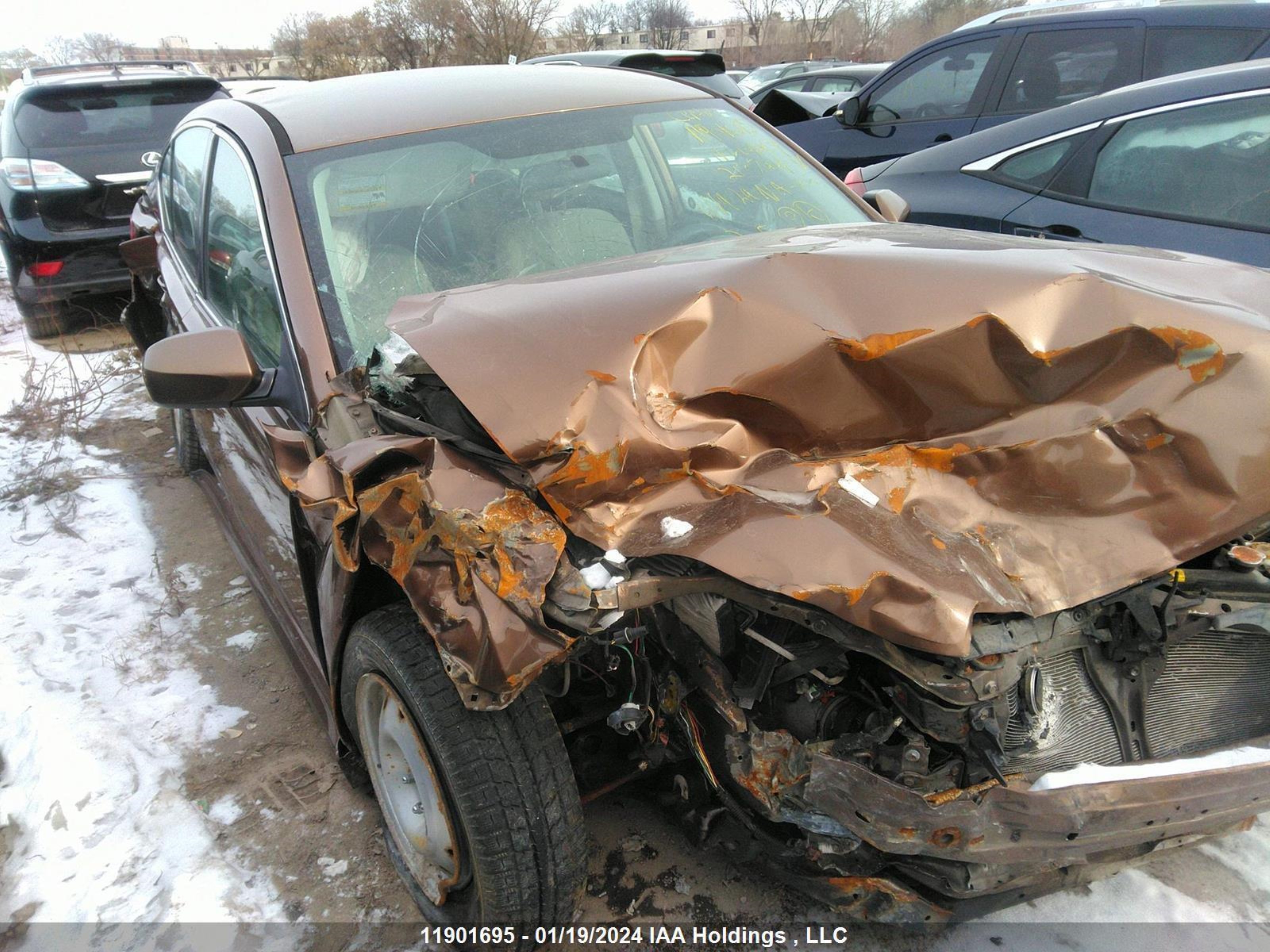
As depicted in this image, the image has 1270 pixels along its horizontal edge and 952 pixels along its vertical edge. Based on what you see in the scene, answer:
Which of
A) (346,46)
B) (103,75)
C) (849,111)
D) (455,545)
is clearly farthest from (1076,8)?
(346,46)

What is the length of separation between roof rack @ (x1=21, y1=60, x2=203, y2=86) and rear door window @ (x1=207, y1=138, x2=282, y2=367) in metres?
5.18

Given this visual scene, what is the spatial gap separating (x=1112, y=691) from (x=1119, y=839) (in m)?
0.28

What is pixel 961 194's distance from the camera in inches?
167

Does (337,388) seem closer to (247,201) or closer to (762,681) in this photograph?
(247,201)

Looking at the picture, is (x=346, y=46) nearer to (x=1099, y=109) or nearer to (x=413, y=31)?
(x=413, y=31)

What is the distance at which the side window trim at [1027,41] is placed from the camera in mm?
5105

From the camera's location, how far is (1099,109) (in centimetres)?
383

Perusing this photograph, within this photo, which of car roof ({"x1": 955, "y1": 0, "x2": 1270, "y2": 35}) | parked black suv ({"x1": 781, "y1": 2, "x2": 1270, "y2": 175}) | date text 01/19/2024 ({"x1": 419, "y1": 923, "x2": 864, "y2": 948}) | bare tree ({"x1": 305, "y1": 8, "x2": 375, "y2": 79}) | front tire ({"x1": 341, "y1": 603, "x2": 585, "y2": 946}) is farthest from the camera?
bare tree ({"x1": 305, "y1": 8, "x2": 375, "y2": 79})

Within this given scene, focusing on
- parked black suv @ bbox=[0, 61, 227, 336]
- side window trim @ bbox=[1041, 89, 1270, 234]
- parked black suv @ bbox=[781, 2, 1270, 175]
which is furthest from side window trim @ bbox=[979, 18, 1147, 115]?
parked black suv @ bbox=[0, 61, 227, 336]

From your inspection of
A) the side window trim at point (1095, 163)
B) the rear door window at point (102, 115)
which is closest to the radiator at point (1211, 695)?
the side window trim at point (1095, 163)

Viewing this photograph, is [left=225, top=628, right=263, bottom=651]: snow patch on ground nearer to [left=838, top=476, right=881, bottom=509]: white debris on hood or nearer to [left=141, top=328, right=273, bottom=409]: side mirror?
[left=141, top=328, right=273, bottom=409]: side mirror

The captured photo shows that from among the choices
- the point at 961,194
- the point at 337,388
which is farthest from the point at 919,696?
the point at 961,194

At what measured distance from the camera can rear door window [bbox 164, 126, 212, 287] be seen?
318 cm

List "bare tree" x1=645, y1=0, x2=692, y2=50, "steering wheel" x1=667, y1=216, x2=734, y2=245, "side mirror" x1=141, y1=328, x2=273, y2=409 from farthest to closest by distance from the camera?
"bare tree" x1=645, y1=0, x2=692, y2=50
"steering wheel" x1=667, y1=216, x2=734, y2=245
"side mirror" x1=141, y1=328, x2=273, y2=409
